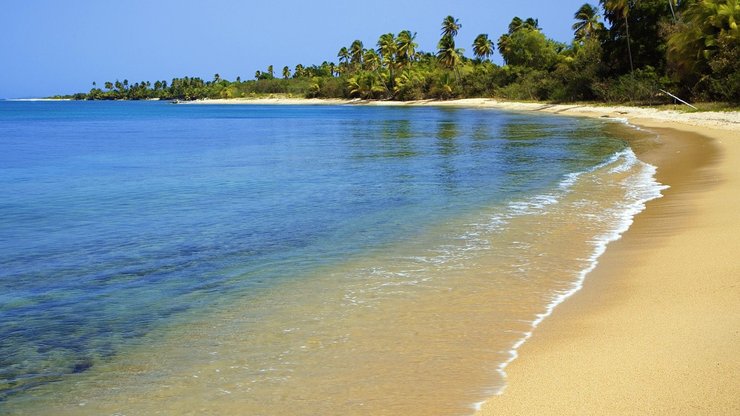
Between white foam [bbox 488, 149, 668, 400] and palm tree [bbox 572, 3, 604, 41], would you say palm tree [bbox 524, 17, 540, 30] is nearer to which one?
palm tree [bbox 572, 3, 604, 41]

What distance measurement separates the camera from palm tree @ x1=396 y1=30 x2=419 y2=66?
116m

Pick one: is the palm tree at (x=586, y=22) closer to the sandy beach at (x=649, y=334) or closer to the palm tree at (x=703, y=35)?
the palm tree at (x=703, y=35)

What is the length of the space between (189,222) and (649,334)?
30.2 ft

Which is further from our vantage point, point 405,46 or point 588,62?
point 405,46

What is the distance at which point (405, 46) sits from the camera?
11619cm

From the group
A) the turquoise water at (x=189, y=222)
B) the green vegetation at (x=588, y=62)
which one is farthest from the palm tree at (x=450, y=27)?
the turquoise water at (x=189, y=222)

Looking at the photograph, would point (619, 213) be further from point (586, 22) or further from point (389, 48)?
point (389, 48)

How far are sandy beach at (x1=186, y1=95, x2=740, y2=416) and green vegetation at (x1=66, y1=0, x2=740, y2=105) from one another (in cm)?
3603

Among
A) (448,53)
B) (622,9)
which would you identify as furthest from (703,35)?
(448,53)

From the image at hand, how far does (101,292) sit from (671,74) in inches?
2184

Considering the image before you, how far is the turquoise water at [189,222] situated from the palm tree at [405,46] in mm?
90577

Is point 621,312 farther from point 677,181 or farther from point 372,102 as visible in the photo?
point 372,102

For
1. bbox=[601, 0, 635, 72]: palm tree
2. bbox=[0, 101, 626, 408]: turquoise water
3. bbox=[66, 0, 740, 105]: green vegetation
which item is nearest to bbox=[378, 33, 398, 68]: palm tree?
bbox=[66, 0, 740, 105]: green vegetation

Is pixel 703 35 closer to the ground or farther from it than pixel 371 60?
closer to the ground
